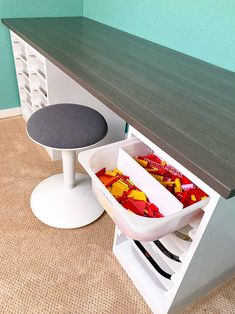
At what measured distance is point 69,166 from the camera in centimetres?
136

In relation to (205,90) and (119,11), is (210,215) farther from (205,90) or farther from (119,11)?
(119,11)

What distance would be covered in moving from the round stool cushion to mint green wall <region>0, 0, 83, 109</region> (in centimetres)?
107

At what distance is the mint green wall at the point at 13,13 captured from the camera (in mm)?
1814

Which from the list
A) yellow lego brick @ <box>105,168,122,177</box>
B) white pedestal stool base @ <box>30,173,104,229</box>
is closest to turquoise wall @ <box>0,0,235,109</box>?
yellow lego brick @ <box>105,168,122,177</box>

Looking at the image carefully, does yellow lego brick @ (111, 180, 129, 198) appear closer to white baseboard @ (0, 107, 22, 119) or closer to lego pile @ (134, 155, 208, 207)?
lego pile @ (134, 155, 208, 207)

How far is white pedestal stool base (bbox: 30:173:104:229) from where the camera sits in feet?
4.54

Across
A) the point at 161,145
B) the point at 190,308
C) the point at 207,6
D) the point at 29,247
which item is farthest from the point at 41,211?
the point at 207,6

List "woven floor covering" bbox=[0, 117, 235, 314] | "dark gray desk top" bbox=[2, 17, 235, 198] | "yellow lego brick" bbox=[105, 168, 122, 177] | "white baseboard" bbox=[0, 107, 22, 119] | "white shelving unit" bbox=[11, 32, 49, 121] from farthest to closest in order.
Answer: "white baseboard" bbox=[0, 107, 22, 119]
"white shelving unit" bbox=[11, 32, 49, 121]
"woven floor covering" bbox=[0, 117, 235, 314]
"yellow lego brick" bbox=[105, 168, 122, 177]
"dark gray desk top" bbox=[2, 17, 235, 198]

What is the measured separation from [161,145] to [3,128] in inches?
73.5

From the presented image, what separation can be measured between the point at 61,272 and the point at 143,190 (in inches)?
24.9

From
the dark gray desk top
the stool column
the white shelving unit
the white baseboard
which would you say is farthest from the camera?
the white baseboard

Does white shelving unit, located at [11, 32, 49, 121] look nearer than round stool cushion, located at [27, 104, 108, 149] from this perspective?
No

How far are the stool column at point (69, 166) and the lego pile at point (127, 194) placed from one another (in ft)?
1.37

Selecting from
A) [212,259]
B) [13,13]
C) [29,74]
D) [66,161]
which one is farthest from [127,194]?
[13,13]
